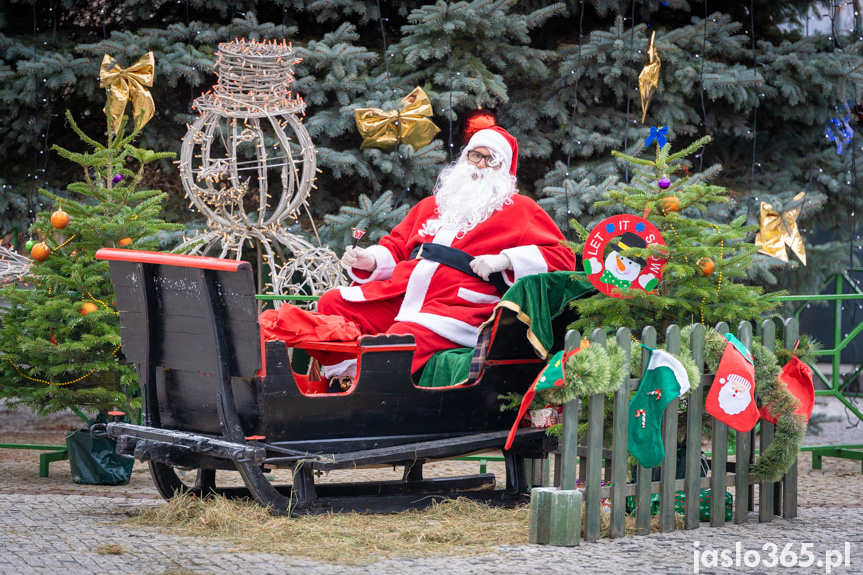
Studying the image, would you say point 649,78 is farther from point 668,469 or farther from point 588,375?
point 588,375

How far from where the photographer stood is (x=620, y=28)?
8836 millimetres

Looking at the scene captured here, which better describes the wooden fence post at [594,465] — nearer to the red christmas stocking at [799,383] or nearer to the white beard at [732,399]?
the white beard at [732,399]

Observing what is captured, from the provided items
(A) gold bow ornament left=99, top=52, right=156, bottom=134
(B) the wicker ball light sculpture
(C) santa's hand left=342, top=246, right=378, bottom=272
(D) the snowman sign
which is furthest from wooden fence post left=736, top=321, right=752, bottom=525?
(A) gold bow ornament left=99, top=52, right=156, bottom=134

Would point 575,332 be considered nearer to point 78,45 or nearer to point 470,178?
point 470,178

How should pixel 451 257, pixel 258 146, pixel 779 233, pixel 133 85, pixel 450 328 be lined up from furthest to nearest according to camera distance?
pixel 779 233
pixel 133 85
pixel 258 146
pixel 451 257
pixel 450 328

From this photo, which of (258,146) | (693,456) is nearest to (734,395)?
(693,456)

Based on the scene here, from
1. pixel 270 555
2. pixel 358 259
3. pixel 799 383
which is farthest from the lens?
pixel 358 259

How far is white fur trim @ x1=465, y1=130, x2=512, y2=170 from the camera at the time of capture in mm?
5941

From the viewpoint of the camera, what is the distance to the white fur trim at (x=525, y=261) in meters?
5.35

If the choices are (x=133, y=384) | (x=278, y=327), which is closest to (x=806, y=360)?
(x=278, y=327)

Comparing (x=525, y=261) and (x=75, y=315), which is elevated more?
(x=525, y=261)

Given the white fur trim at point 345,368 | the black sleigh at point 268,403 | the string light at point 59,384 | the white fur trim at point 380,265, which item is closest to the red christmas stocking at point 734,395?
the black sleigh at point 268,403

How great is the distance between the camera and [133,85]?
8.06 metres

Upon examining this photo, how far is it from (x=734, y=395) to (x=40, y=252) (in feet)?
13.8
